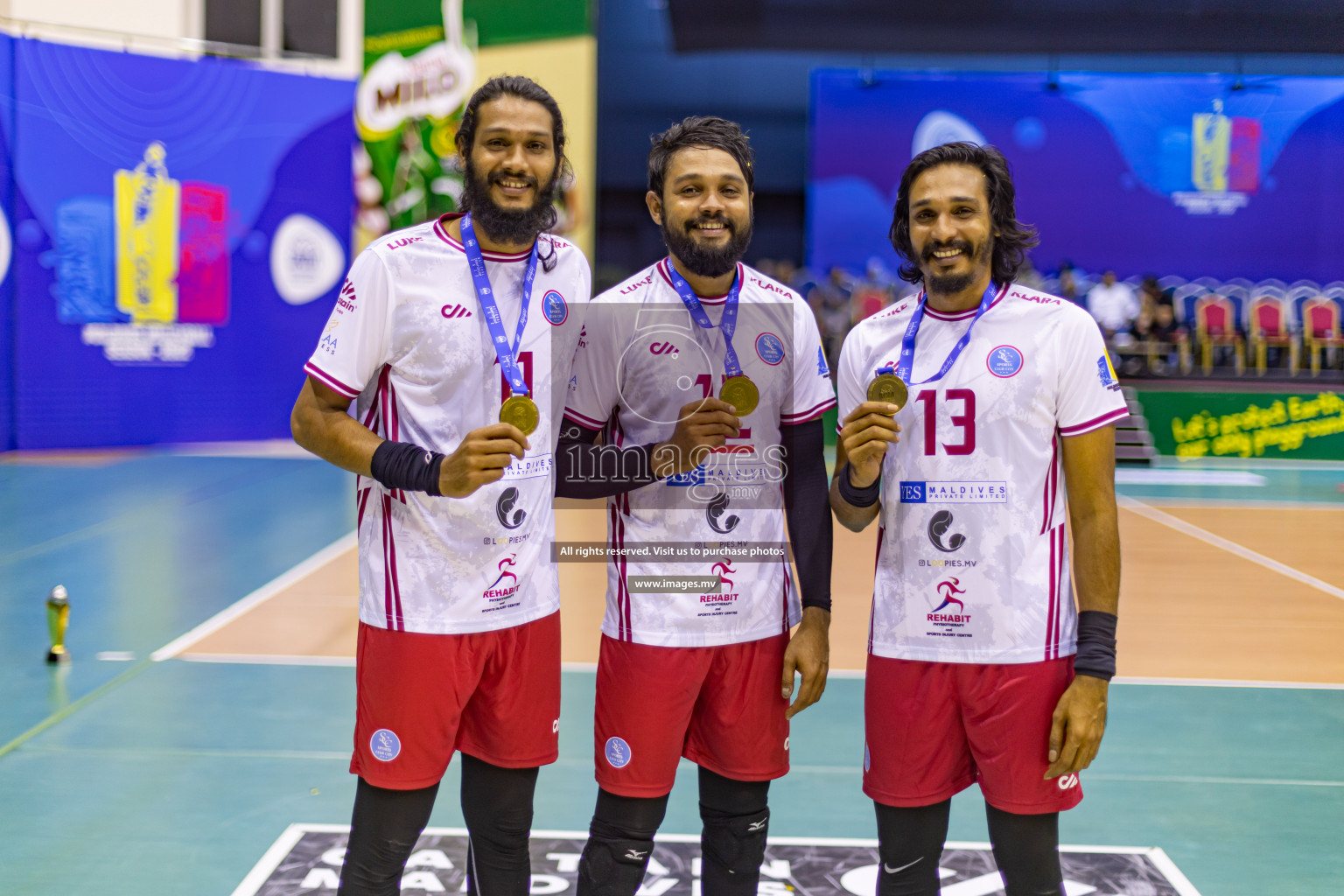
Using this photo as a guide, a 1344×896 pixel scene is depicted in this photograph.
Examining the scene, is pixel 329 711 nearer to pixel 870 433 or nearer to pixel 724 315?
pixel 724 315

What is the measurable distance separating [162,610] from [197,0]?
532 inches

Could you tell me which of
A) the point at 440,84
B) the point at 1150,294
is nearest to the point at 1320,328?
the point at 1150,294

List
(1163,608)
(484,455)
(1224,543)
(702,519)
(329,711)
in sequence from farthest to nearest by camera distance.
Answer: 1. (1224,543)
2. (1163,608)
3. (329,711)
4. (702,519)
5. (484,455)

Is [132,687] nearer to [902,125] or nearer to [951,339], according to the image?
[951,339]

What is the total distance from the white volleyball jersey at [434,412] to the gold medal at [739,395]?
1.50 feet

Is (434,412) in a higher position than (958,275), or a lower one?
lower

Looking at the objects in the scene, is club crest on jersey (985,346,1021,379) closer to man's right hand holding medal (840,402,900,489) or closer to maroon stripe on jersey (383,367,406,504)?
man's right hand holding medal (840,402,900,489)

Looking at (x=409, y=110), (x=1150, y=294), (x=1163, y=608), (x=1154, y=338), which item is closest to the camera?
(x=1163, y=608)

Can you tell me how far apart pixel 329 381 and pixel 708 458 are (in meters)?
0.93

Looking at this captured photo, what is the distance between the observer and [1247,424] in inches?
637

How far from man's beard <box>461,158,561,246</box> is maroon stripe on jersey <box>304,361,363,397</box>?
503mm

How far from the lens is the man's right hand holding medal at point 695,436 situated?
2725 millimetres

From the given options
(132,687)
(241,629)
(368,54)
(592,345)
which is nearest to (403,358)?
(592,345)

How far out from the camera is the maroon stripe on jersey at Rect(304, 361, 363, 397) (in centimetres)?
274
